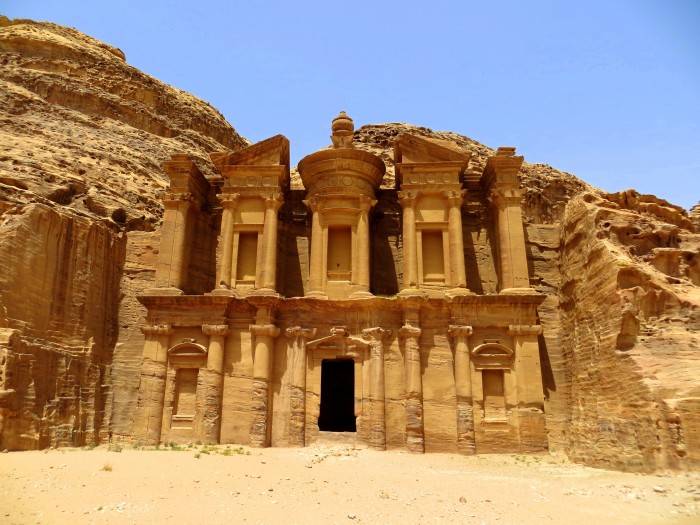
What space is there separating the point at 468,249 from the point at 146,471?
46.4 feet

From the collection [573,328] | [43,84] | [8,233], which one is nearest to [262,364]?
[8,233]

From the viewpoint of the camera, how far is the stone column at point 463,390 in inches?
661

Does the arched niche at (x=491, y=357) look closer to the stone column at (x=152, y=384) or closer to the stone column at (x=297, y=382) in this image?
the stone column at (x=297, y=382)

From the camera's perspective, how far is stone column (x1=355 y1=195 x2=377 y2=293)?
19203 mm

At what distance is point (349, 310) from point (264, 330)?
2.98 metres

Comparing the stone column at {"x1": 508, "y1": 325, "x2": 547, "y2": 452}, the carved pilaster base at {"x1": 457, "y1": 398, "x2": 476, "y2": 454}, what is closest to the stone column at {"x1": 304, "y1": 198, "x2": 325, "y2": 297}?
the carved pilaster base at {"x1": 457, "y1": 398, "x2": 476, "y2": 454}

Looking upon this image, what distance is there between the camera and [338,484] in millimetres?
11609

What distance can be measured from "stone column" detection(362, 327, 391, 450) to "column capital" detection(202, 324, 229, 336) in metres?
4.75

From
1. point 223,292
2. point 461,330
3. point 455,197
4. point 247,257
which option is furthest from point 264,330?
point 455,197

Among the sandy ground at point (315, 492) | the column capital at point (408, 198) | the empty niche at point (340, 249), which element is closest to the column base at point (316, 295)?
the empty niche at point (340, 249)

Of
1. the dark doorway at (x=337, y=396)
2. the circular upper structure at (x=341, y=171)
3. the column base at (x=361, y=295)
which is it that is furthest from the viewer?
the dark doorway at (x=337, y=396)

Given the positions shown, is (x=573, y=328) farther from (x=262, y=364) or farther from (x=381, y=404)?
(x=262, y=364)

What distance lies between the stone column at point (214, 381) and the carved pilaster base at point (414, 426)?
616cm

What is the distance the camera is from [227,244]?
20.1 m
